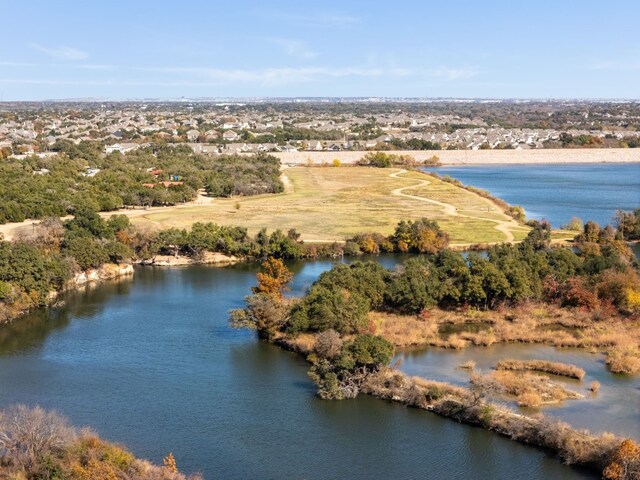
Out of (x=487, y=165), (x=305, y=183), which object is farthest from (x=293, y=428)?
(x=487, y=165)

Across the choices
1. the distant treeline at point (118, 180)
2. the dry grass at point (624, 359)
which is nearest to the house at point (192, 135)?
the distant treeline at point (118, 180)

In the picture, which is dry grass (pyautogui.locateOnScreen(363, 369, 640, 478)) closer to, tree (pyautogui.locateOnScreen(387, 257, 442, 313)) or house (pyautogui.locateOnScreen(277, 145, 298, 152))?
tree (pyautogui.locateOnScreen(387, 257, 442, 313))

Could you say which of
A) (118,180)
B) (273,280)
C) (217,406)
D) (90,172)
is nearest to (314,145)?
(90,172)

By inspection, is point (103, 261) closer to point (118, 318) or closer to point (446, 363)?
point (118, 318)

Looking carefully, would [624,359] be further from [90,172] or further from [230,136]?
[230,136]

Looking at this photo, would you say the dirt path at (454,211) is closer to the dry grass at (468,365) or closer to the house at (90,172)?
the dry grass at (468,365)

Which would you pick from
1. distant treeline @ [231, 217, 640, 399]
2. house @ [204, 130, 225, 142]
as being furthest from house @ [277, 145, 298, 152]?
distant treeline @ [231, 217, 640, 399]
